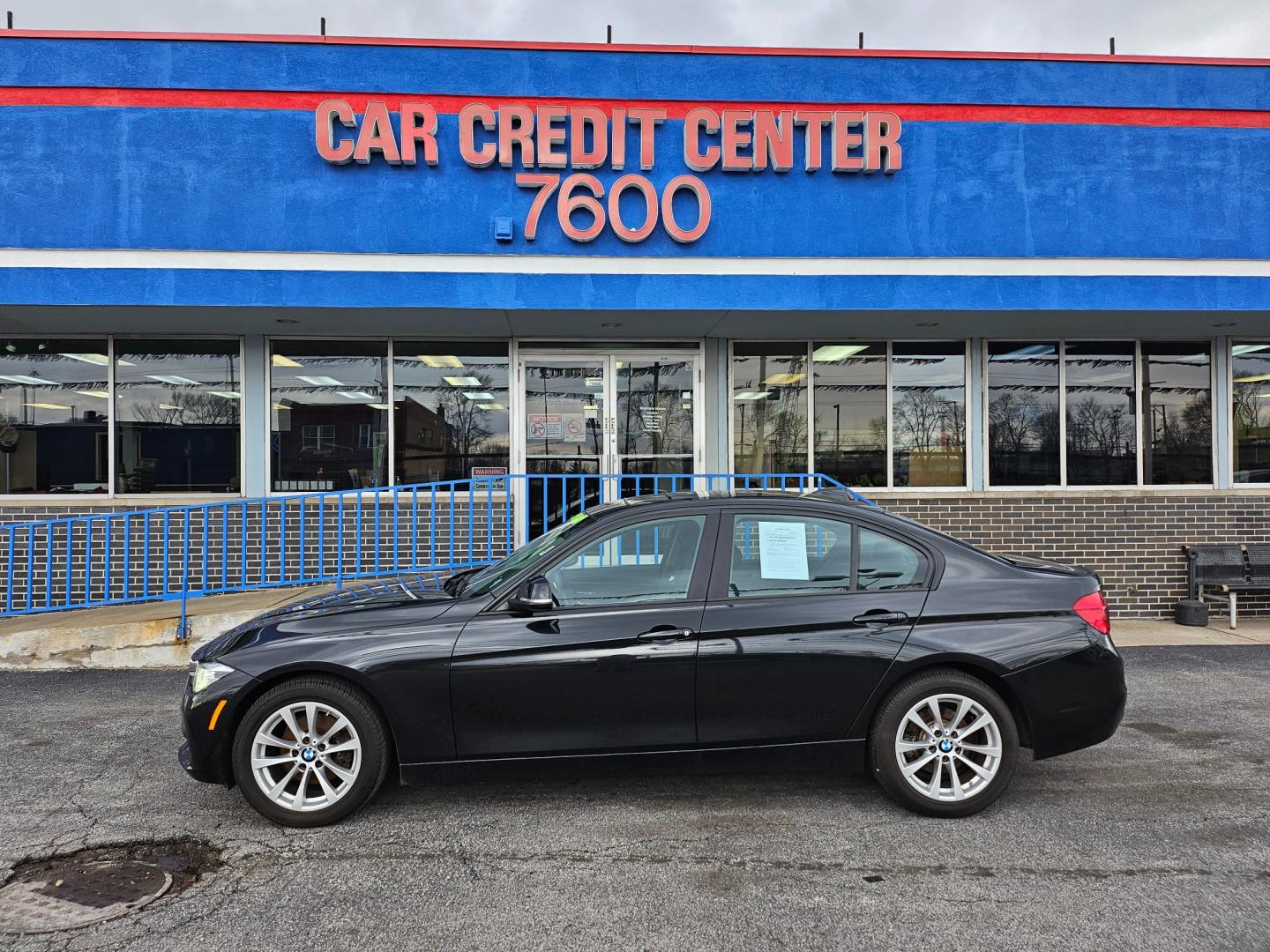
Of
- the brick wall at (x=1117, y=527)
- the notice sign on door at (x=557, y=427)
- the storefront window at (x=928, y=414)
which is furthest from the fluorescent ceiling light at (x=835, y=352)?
the notice sign on door at (x=557, y=427)

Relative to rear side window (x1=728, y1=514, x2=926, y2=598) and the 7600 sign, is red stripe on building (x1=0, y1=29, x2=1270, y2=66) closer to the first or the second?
the 7600 sign

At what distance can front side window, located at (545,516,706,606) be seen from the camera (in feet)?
14.0

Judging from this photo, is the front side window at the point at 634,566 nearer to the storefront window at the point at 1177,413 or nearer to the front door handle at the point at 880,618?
the front door handle at the point at 880,618

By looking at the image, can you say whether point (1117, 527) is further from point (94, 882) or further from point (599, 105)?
point (94, 882)

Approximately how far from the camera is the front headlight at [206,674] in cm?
405

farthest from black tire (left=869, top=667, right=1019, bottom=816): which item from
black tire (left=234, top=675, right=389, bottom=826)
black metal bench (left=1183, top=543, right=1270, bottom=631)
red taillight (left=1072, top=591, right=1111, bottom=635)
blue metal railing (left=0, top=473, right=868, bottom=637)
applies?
black metal bench (left=1183, top=543, right=1270, bottom=631)

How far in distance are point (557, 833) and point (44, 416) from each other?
8859 mm

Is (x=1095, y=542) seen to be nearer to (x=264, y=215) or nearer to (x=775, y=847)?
(x=775, y=847)

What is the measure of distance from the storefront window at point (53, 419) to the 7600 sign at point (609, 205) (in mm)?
5339

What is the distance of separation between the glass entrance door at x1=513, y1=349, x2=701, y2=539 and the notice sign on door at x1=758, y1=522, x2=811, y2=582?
227 inches

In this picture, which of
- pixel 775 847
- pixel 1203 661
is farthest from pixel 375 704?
pixel 1203 661

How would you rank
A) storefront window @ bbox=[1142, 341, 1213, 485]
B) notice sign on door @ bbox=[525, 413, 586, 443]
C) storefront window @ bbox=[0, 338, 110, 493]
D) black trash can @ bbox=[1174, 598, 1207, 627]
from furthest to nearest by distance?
1. storefront window @ bbox=[1142, 341, 1213, 485]
2. notice sign on door @ bbox=[525, 413, 586, 443]
3. storefront window @ bbox=[0, 338, 110, 493]
4. black trash can @ bbox=[1174, 598, 1207, 627]

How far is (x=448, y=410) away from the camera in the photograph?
10086 millimetres

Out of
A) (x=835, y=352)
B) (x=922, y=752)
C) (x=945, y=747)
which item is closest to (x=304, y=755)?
(x=922, y=752)
